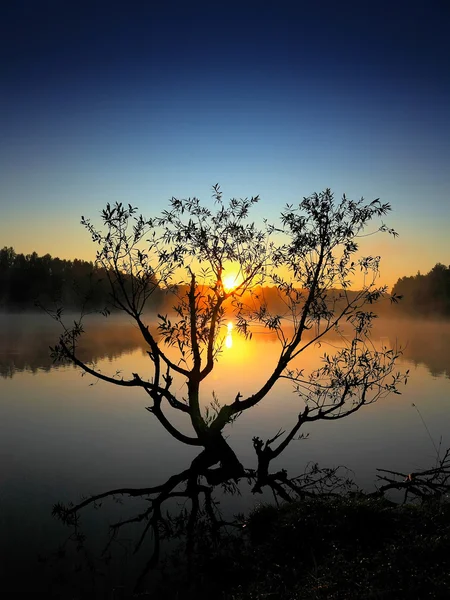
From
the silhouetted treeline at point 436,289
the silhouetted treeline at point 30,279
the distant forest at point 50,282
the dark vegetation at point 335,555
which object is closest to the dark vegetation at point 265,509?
the dark vegetation at point 335,555

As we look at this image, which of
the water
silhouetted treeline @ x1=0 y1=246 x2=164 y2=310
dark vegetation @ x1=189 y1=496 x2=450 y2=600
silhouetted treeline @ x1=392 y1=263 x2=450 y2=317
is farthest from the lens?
silhouetted treeline @ x1=392 y1=263 x2=450 y2=317

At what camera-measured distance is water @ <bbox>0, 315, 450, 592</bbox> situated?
15141 mm

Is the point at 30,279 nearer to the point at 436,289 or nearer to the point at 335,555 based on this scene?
the point at 436,289

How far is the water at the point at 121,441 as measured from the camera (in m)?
15.1

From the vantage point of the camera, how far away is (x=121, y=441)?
2272 cm

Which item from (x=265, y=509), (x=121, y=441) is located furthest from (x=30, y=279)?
(x=265, y=509)

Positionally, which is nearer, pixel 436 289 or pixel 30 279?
pixel 30 279

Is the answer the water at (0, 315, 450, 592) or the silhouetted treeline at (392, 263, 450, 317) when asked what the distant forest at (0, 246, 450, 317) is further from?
the water at (0, 315, 450, 592)

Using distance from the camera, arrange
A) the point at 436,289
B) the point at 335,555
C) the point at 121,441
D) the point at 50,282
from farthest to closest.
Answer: the point at 436,289 → the point at 50,282 → the point at 121,441 → the point at 335,555

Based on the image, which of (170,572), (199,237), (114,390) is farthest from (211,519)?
(114,390)

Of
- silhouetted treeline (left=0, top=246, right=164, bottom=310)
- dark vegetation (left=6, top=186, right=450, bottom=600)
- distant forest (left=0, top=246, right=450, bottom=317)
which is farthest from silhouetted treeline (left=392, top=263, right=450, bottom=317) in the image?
dark vegetation (left=6, top=186, right=450, bottom=600)

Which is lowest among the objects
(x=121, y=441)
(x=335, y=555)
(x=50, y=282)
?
(x=121, y=441)

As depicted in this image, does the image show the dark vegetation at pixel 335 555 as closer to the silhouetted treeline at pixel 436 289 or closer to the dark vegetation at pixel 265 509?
the dark vegetation at pixel 265 509

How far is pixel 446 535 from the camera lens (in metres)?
9.39
